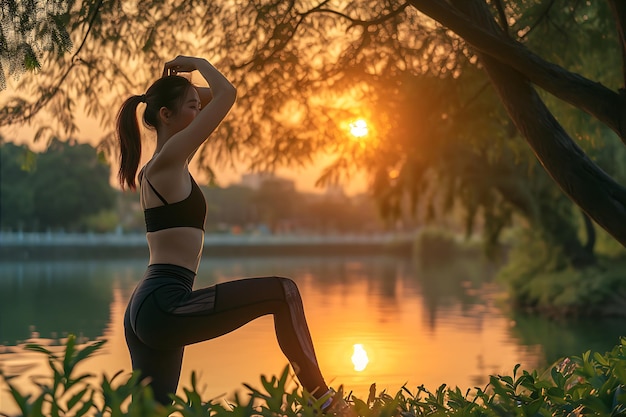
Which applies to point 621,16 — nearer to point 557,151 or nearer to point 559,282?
point 557,151

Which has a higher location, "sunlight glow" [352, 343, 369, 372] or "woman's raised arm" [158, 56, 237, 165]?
"woman's raised arm" [158, 56, 237, 165]

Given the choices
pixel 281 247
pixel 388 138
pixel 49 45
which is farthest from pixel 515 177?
pixel 281 247

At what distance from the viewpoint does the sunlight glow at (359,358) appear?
47.0ft

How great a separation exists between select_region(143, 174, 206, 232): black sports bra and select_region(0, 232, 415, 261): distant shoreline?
6497 centimetres

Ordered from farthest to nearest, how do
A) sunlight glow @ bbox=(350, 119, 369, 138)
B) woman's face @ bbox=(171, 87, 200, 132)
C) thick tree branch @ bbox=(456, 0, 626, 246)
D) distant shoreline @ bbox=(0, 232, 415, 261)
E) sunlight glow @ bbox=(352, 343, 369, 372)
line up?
distant shoreline @ bbox=(0, 232, 415, 261) < sunlight glow @ bbox=(352, 343, 369, 372) < sunlight glow @ bbox=(350, 119, 369, 138) < thick tree branch @ bbox=(456, 0, 626, 246) < woman's face @ bbox=(171, 87, 200, 132)

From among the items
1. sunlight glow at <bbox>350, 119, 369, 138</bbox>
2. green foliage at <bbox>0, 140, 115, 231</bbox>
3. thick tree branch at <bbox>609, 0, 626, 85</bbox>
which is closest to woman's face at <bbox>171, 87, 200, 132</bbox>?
thick tree branch at <bbox>609, 0, 626, 85</bbox>

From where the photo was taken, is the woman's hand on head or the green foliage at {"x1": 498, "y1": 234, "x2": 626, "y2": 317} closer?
the woman's hand on head

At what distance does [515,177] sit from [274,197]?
94.8 metres

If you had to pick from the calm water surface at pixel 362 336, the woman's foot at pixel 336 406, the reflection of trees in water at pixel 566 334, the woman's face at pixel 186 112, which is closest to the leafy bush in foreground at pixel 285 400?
the woman's foot at pixel 336 406

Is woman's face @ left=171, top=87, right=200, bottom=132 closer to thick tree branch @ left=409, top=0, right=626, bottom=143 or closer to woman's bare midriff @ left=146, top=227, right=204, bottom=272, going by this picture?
woman's bare midriff @ left=146, top=227, right=204, bottom=272

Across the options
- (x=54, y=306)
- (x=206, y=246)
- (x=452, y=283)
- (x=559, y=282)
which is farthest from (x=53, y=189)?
(x=559, y=282)

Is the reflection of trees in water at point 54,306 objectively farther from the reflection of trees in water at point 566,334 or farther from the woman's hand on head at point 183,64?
the woman's hand on head at point 183,64

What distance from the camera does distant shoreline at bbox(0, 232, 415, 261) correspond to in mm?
68562

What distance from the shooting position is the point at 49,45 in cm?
593
